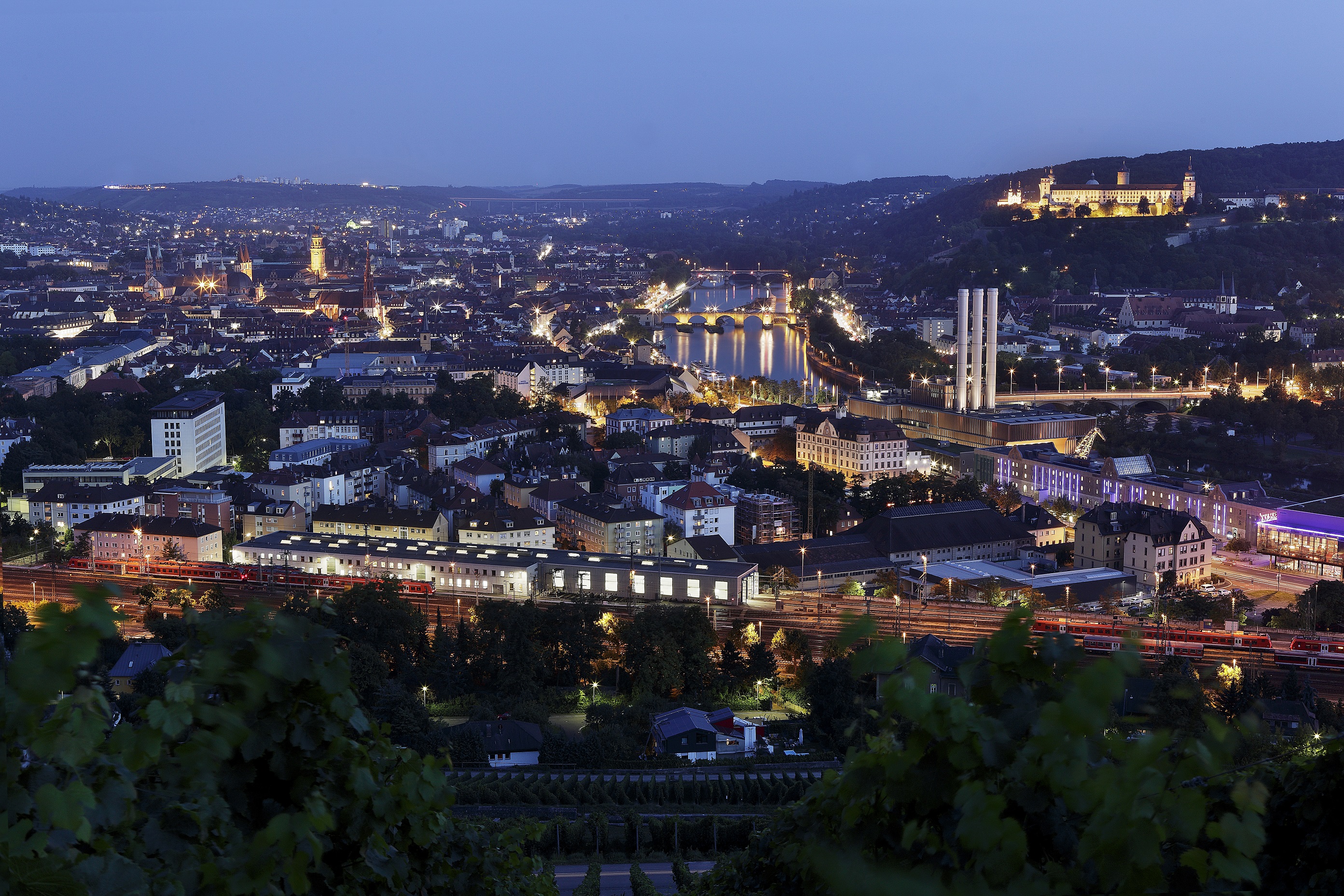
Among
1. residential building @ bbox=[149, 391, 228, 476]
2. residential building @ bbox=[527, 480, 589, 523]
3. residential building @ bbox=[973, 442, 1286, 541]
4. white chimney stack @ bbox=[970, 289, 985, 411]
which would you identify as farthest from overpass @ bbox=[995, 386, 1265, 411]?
residential building @ bbox=[149, 391, 228, 476]

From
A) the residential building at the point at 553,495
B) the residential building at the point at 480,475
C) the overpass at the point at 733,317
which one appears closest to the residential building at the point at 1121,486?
the residential building at the point at 553,495

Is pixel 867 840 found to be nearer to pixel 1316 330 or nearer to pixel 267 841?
pixel 267 841

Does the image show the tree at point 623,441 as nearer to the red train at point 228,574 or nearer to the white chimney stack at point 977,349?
the white chimney stack at point 977,349

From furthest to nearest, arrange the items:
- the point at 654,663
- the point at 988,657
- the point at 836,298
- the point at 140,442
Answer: the point at 836,298 < the point at 140,442 < the point at 654,663 < the point at 988,657

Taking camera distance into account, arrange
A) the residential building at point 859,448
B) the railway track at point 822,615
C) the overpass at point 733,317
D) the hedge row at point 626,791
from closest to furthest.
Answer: the hedge row at point 626,791 → the railway track at point 822,615 → the residential building at point 859,448 → the overpass at point 733,317

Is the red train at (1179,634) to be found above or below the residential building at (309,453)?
below

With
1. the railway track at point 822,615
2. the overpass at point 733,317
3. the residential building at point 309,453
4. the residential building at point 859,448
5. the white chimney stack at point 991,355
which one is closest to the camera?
the railway track at point 822,615

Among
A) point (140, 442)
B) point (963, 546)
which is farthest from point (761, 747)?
point (140, 442)
